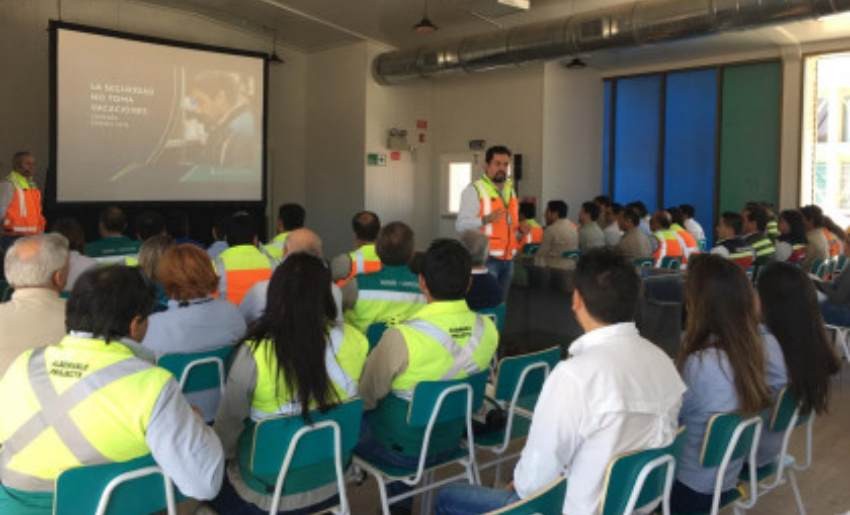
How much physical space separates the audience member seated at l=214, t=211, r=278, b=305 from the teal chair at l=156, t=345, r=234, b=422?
3.90 ft

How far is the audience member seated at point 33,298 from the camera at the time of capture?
8.05 ft

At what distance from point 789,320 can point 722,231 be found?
4.19m

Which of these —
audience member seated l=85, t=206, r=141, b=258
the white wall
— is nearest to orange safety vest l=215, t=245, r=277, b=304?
audience member seated l=85, t=206, r=141, b=258

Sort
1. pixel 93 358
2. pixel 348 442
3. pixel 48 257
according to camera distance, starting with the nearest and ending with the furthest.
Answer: pixel 93 358 → pixel 348 442 → pixel 48 257

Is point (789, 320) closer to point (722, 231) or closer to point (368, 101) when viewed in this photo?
point (722, 231)

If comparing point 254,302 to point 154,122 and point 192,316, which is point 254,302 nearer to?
point 192,316

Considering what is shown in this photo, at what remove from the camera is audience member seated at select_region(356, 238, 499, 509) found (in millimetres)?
2434

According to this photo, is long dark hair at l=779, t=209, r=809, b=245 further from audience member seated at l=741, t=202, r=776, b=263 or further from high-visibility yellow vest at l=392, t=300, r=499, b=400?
high-visibility yellow vest at l=392, t=300, r=499, b=400

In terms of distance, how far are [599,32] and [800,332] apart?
5685mm

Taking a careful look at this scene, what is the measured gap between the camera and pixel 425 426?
2.42m

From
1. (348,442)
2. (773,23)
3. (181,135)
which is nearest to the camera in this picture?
(348,442)

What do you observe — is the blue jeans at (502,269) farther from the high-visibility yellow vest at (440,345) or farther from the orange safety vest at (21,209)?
the orange safety vest at (21,209)

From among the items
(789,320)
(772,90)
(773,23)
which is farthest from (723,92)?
(789,320)

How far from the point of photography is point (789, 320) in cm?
251
